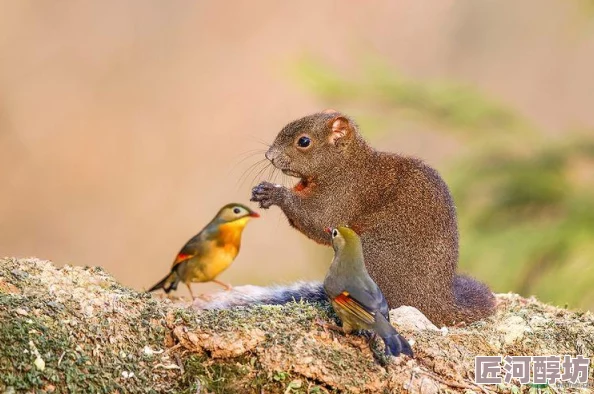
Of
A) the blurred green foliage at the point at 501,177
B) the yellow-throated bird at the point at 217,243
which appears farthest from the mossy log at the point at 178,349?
the blurred green foliage at the point at 501,177

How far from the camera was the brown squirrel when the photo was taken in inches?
222

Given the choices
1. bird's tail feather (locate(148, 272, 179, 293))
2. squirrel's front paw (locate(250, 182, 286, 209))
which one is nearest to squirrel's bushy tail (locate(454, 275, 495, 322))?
squirrel's front paw (locate(250, 182, 286, 209))

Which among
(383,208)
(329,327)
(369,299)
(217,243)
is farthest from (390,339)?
(383,208)

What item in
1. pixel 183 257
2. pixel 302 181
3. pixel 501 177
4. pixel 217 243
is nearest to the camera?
pixel 217 243

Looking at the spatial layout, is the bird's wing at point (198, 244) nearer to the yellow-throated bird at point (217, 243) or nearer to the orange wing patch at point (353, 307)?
the yellow-throated bird at point (217, 243)

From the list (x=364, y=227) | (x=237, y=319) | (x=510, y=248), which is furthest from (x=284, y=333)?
(x=510, y=248)

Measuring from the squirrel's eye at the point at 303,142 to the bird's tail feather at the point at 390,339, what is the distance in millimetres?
2059

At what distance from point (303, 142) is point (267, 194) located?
416 mm

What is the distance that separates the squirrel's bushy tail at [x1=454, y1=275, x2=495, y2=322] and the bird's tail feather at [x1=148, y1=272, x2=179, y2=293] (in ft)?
5.41

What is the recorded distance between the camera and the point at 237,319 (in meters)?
4.46

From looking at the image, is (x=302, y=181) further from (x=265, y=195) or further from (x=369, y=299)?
(x=369, y=299)

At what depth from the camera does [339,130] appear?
615cm

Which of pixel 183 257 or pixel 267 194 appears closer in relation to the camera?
pixel 183 257

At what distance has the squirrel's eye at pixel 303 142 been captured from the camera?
6.10 meters
